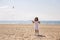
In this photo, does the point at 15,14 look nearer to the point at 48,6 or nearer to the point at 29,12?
the point at 29,12

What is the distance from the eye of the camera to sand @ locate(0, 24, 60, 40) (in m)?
0.97

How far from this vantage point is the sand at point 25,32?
3.17 ft

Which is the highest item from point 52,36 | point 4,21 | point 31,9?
point 31,9

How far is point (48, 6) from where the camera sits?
1.66 metres

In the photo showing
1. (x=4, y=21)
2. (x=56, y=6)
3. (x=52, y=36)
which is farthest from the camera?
(x=56, y=6)

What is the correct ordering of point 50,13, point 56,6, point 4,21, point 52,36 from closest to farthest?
point 52,36 → point 4,21 → point 50,13 → point 56,6

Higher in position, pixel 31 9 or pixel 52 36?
pixel 31 9

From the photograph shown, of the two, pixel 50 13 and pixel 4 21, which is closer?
pixel 4 21

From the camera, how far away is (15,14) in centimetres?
154

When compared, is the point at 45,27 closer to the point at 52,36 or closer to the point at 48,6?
the point at 52,36

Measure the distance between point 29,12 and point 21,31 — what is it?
0.49 meters

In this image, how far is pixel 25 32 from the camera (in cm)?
107

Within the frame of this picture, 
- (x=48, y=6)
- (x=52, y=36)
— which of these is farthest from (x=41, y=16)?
(x=52, y=36)

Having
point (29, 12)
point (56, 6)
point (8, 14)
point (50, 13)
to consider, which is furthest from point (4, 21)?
point (56, 6)
